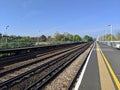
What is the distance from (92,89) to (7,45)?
1198 inches

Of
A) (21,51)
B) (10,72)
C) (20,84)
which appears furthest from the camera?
(21,51)

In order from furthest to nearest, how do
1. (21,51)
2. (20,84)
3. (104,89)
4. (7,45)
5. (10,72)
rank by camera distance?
(7,45) < (21,51) < (10,72) < (20,84) < (104,89)

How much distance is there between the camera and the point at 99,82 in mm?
10875

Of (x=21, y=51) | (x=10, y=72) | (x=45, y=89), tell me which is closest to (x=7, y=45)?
(x=21, y=51)

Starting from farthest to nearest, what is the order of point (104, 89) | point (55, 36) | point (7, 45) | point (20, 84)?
1. point (55, 36)
2. point (7, 45)
3. point (20, 84)
4. point (104, 89)

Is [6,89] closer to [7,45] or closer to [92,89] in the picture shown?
[92,89]

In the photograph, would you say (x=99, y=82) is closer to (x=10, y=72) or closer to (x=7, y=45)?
(x=10, y=72)

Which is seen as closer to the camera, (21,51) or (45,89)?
(45,89)

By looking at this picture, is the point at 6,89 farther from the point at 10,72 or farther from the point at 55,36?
the point at 55,36

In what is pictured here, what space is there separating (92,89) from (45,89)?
181 centimetres

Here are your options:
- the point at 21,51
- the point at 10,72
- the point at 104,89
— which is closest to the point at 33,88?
the point at 104,89

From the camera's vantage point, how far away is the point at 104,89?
30.7 feet

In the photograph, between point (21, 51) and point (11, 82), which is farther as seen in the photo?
point (21, 51)

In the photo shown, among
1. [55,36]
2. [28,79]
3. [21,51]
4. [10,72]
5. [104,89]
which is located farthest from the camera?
[55,36]
